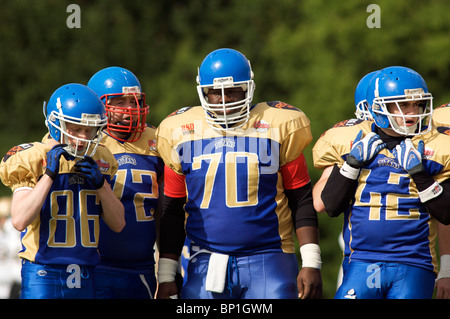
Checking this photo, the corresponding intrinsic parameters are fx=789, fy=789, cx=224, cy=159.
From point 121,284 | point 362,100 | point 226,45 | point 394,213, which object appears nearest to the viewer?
point 394,213

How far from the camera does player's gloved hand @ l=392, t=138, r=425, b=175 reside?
4047 millimetres

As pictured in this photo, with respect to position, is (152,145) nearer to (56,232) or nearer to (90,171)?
(90,171)

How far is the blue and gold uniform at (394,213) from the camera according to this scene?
411 cm

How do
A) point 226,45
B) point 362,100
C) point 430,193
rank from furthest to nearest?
point 226,45, point 362,100, point 430,193

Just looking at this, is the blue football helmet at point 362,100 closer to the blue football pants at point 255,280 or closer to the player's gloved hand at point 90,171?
the blue football pants at point 255,280

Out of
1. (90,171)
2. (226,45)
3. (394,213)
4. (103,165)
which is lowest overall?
(394,213)

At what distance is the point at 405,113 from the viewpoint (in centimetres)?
418

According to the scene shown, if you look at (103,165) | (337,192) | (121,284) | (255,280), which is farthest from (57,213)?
(337,192)

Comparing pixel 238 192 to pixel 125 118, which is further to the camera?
pixel 125 118

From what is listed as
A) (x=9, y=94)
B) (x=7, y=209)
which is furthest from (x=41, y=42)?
(x=7, y=209)

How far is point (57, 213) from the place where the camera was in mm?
4195

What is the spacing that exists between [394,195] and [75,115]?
1.73 m

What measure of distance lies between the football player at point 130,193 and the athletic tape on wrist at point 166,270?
41cm

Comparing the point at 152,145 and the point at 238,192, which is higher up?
the point at 152,145
